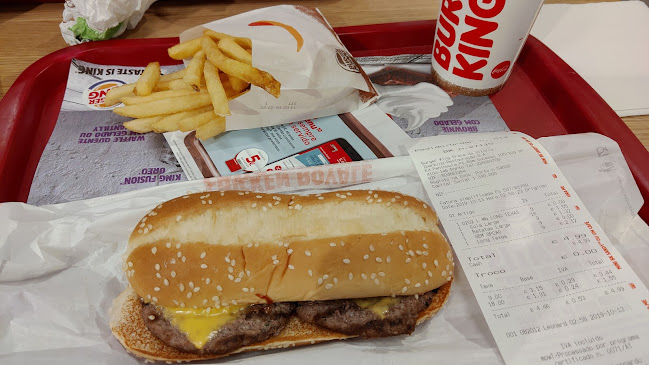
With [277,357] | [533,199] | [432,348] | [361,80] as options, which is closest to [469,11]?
[361,80]

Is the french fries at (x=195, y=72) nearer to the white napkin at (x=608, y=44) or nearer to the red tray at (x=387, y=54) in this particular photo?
the red tray at (x=387, y=54)

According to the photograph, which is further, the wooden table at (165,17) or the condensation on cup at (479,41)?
the wooden table at (165,17)

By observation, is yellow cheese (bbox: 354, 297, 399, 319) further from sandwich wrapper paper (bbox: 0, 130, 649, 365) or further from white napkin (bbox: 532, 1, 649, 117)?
white napkin (bbox: 532, 1, 649, 117)

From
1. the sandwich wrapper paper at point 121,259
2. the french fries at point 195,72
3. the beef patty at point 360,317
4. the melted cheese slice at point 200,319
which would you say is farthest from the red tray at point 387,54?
the beef patty at point 360,317

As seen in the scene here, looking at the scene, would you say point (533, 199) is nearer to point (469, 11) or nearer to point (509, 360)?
point (509, 360)

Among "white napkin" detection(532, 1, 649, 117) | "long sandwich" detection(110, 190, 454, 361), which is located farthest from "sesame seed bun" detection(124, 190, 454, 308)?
"white napkin" detection(532, 1, 649, 117)

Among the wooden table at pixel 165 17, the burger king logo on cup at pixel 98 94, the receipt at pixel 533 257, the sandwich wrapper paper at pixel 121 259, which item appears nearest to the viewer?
the receipt at pixel 533 257

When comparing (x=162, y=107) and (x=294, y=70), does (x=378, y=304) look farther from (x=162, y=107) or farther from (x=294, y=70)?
(x=162, y=107)
